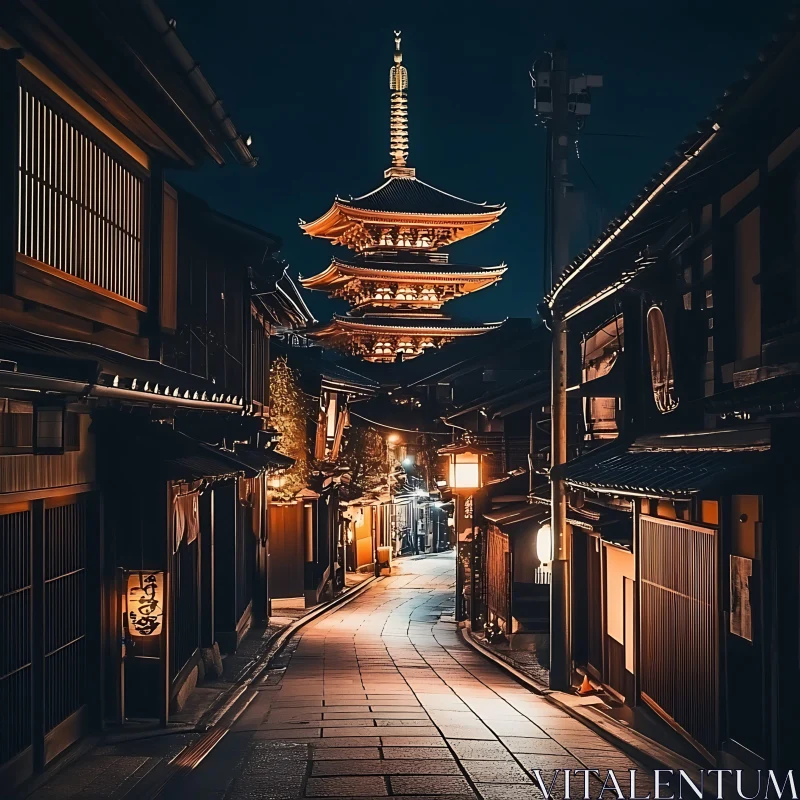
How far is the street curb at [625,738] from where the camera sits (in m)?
13.0

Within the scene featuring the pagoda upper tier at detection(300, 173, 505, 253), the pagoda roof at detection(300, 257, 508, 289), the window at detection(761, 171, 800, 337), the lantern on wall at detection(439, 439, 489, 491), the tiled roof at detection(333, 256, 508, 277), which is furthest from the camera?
the tiled roof at detection(333, 256, 508, 277)

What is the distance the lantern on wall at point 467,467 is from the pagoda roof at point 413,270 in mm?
26233

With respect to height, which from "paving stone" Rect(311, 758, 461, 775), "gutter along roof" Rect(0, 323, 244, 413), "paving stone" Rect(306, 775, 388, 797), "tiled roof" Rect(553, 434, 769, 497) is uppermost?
"gutter along roof" Rect(0, 323, 244, 413)

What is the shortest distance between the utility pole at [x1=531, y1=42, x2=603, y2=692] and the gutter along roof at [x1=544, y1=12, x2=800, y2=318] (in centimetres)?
136

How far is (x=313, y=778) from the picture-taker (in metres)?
11.3

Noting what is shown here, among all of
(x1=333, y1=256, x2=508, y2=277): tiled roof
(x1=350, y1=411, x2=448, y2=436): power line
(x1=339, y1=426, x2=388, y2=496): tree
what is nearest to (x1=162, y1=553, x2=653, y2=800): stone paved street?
(x1=339, y1=426, x2=388, y2=496): tree

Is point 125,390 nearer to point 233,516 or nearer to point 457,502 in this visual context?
point 233,516

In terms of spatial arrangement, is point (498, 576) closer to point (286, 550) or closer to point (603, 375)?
point (286, 550)

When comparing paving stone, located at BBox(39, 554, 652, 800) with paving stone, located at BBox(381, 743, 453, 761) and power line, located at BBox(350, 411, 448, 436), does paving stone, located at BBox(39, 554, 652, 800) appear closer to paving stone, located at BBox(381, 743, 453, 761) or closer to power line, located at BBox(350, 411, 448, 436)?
paving stone, located at BBox(381, 743, 453, 761)

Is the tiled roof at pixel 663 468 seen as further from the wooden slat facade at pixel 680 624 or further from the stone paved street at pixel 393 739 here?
the stone paved street at pixel 393 739

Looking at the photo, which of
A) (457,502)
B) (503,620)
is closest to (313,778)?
(503,620)

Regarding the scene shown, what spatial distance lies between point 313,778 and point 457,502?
28.7 m

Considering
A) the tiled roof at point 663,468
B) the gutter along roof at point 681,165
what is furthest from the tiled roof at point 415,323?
the tiled roof at point 663,468

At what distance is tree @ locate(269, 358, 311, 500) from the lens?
35.8 meters
